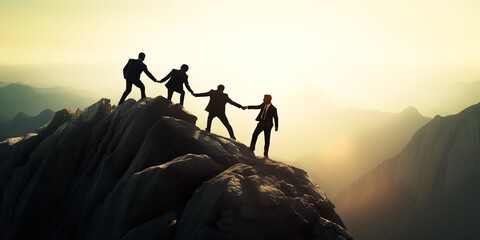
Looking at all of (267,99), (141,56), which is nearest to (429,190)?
(267,99)

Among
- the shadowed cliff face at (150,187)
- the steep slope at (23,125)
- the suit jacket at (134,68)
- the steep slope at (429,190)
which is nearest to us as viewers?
the shadowed cliff face at (150,187)

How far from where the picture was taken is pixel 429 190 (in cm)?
8481

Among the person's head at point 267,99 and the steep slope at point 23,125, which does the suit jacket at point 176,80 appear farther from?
the steep slope at point 23,125

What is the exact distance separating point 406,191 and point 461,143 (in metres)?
20.2

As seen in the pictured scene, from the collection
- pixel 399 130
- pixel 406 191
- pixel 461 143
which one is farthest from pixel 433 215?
pixel 399 130

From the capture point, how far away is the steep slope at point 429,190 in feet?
247

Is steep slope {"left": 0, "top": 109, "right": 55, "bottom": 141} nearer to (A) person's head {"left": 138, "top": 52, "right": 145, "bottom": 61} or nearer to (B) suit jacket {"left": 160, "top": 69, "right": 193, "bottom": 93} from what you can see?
(A) person's head {"left": 138, "top": 52, "right": 145, "bottom": 61}

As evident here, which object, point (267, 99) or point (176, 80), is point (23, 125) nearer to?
point (176, 80)

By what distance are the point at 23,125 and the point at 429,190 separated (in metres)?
166

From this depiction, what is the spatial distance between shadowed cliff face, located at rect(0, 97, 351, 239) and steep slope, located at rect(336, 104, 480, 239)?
82283 millimetres

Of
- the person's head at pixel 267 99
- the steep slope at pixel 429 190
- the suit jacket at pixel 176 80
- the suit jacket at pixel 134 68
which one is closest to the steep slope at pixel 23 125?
the steep slope at pixel 429 190

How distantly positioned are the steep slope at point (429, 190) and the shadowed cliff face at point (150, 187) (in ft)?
270

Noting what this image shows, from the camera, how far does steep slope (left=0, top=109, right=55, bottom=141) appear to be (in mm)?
130375

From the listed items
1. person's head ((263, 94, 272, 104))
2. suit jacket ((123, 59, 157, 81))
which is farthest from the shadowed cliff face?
person's head ((263, 94, 272, 104))
